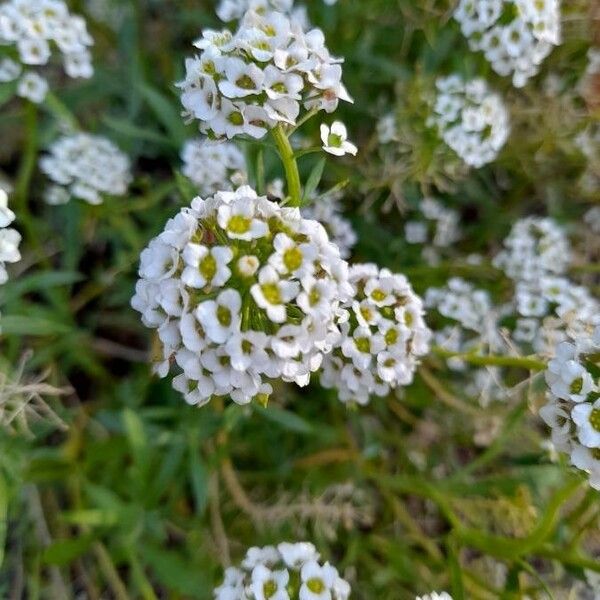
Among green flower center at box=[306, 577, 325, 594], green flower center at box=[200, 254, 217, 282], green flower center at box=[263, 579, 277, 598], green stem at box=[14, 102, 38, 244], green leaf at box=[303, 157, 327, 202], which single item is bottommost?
green flower center at box=[263, 579, 277, 598]

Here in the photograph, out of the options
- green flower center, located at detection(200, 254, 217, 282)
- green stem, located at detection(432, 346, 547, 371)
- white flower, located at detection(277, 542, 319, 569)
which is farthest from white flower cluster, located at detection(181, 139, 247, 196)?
white flower, located at detection(277, 542, 319, 569)

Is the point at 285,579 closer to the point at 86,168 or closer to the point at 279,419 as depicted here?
the point at 279,419

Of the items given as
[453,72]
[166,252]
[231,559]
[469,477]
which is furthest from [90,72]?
[469,477]

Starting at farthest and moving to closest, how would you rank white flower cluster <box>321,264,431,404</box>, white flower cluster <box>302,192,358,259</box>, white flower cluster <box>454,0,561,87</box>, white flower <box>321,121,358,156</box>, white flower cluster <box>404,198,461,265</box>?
white flower cluster <box>404,198,461,265</box> < white flower cluster <box>302,192,358,259</box> < white flower cluster <box>454,0,561,87</box> < white flower cluster <box>321,264,431,404</box> < white flower <box>321,121,358,156</box>

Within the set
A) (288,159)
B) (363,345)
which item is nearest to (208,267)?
(288,159)

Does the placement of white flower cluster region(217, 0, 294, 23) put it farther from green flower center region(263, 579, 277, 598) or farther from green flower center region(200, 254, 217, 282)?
green flower center region(263, 579, 277, 598)

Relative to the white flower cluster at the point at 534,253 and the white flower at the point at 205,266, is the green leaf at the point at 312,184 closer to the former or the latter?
the white flower at the point at 205,266
